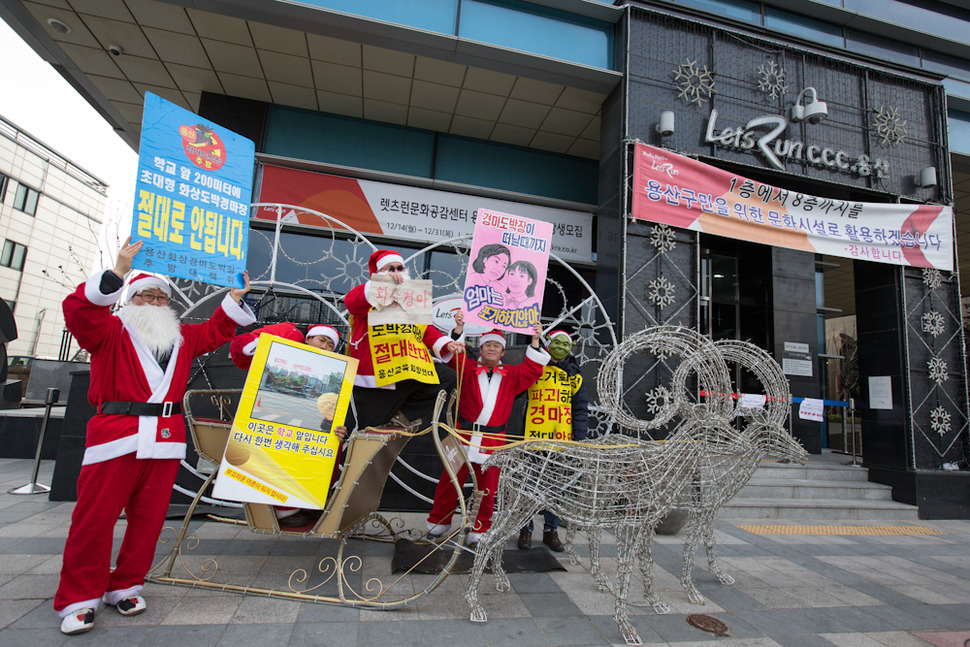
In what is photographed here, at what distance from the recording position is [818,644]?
2.60 m

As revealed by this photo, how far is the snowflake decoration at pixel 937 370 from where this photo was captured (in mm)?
6551

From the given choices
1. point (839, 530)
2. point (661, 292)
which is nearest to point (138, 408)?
point (661, 292)

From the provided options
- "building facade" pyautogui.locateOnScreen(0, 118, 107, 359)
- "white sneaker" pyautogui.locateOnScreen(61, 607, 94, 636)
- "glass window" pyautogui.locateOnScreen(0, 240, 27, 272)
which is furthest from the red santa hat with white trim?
"glass window" pyautogui.locateOnScreen(0, 240, 27, 272)

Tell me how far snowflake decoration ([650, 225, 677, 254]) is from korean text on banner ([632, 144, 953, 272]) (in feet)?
0.33

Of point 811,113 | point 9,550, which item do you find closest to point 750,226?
point 811,113

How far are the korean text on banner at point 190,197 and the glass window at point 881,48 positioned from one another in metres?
8.96

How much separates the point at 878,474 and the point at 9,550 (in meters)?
9.35

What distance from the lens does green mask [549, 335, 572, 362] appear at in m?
3.80

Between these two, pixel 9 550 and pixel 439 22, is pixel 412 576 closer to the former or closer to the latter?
pixel 9 550

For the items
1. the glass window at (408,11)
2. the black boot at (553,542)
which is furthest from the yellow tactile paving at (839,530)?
the glass window at (408,11)

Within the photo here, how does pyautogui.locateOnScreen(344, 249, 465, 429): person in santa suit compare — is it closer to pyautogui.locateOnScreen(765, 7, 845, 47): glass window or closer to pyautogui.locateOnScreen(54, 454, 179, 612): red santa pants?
pyautogui.locateOnScreen(54, 454, 179, 612): red santa pants

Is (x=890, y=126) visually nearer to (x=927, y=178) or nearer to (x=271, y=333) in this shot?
(x=927, y=178)

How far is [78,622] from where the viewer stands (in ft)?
7.27

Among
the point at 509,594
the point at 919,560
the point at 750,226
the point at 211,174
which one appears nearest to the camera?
the point at 509,594
